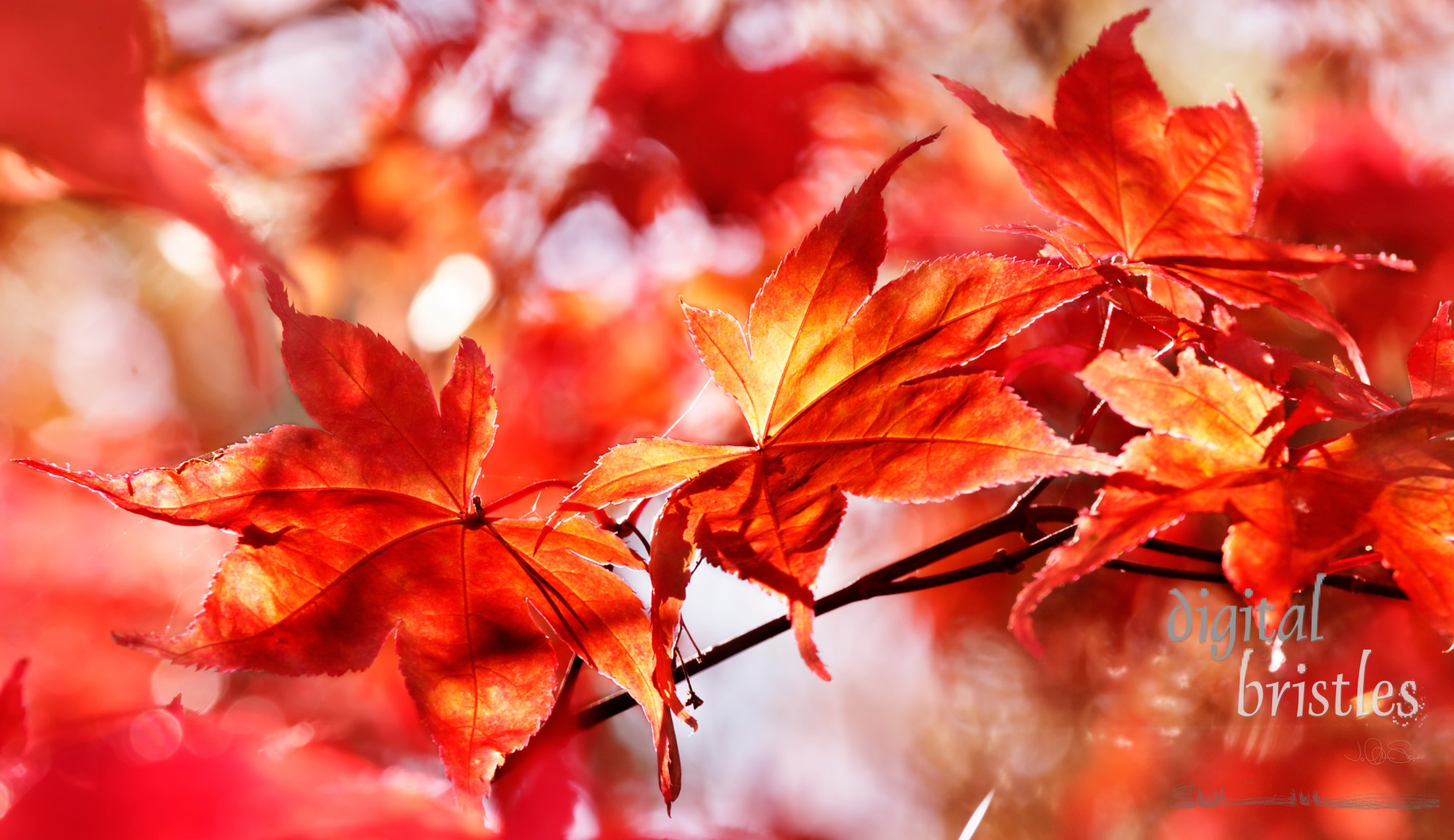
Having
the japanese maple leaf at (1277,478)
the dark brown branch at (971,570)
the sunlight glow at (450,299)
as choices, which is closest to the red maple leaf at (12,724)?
the dark brown branch at (971,570)

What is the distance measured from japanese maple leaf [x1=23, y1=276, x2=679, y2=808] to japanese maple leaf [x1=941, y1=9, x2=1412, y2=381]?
0.71 feet

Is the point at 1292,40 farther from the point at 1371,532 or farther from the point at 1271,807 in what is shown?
the point at 1371,532

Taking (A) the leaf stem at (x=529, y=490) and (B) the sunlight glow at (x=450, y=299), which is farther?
(B) the sunlight glow at (x=450, y=299)

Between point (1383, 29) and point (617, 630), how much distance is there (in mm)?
1951

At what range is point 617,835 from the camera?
1.62ft

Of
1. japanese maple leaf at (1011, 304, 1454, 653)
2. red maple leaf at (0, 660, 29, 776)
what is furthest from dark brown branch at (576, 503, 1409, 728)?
red maple leaf at (0, 660, 29, 776)

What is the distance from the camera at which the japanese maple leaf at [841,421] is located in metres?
0.27
